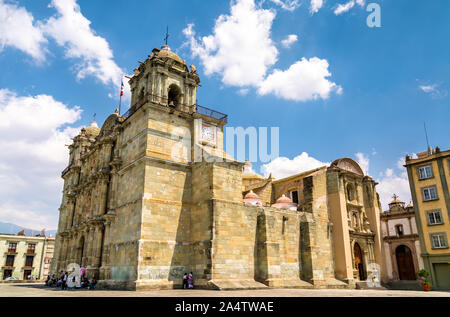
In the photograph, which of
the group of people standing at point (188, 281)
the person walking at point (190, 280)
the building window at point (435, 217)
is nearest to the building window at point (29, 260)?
the group of people standing at point (188, 281)

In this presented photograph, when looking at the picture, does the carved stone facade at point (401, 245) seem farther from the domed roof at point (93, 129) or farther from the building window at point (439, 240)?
the domed roof at point (93, 129)

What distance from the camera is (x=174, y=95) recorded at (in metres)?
24.8

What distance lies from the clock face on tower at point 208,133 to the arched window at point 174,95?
2673 millimetres

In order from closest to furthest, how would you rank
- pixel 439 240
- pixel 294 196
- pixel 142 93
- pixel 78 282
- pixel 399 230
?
pixel 78 282 < pixel 142 93 < pixel 439 240 < pixel 294 196 < pixel 399 230

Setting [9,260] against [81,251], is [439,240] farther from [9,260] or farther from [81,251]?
[9,260]

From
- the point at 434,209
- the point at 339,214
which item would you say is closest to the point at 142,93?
the point at 339,214

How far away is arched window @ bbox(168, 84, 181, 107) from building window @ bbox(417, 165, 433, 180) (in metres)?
21.4

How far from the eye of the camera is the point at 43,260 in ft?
160

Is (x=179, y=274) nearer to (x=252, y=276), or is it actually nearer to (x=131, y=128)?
(x=252, y=276)

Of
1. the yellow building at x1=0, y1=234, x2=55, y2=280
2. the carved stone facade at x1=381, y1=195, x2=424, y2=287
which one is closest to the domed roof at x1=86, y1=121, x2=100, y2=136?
the yellow building at x1=0, y1=234, x2=55, y2=280

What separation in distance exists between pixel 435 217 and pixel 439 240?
1816 millimetres

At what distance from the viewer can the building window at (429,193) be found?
90.8ft

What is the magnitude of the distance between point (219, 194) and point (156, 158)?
4460 mm
